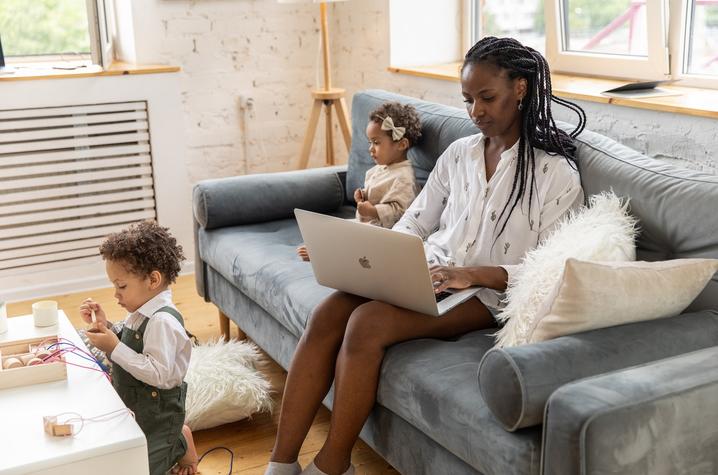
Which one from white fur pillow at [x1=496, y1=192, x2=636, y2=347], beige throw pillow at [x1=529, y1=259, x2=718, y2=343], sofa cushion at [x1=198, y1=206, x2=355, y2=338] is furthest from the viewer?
sofa cushion at [x1=198, y1=206, x2=355, y2=338]

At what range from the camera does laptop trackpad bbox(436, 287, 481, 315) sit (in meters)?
2.05

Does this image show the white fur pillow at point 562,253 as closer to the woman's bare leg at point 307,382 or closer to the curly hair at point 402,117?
the woman's bare leg at point 307,382

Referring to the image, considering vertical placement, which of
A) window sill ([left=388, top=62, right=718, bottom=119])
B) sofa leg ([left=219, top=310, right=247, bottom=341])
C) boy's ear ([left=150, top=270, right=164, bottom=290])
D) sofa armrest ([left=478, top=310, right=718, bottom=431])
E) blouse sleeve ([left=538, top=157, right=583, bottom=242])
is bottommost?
sofa leg ([left=219, top=310, right=247, bottom=341])

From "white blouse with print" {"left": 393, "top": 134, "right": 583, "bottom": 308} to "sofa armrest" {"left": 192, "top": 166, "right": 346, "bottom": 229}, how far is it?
32.0 inches

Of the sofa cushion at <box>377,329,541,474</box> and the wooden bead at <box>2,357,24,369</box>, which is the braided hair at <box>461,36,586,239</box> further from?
the wooden bead at <box>2,357,24,369</box>

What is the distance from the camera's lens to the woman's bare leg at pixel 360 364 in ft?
6.44

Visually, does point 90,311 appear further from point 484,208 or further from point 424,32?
point 424,32

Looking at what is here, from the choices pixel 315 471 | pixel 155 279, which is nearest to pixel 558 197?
pixel 315 471

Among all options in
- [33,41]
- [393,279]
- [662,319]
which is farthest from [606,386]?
[33,41]

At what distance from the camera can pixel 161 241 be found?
206 centimetres

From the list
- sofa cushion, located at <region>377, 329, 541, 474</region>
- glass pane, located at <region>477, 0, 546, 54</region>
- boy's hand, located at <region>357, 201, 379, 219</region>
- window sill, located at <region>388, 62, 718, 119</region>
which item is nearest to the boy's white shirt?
sofa cushion, located at <region>377, 329, 541, 474</region>

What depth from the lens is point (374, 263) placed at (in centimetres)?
199

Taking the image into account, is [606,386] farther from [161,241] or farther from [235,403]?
[235,403]

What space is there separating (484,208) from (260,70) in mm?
2309
